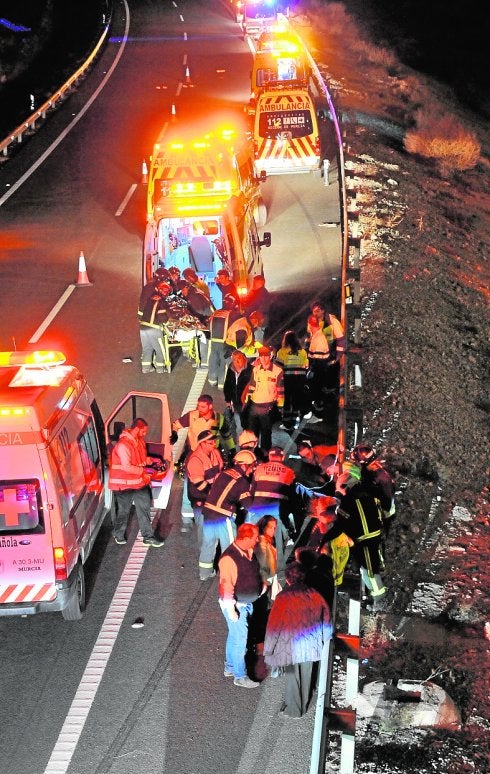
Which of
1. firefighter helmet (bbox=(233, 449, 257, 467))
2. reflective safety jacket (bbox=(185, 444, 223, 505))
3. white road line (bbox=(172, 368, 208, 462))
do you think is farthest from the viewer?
white road line (bbox=(172, 368, 208, 462))

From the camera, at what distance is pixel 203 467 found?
10641 millimetres

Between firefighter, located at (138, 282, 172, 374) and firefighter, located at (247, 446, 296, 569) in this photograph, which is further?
firefighter, located at (138, 282, 172, 374)

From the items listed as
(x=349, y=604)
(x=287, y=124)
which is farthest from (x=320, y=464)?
(x=287, y=124)

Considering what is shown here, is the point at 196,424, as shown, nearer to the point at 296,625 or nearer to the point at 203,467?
the point at 203,467

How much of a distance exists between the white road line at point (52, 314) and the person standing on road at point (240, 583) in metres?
9.16

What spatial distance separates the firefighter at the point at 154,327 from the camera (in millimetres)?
15367

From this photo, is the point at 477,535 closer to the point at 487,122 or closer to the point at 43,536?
the point at 43,536

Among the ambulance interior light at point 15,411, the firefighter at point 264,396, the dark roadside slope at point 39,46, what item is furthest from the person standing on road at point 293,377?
the dark roadside slope at point 39,46

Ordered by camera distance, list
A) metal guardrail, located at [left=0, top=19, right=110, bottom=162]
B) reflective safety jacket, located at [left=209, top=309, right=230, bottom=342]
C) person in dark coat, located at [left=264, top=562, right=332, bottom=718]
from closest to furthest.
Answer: person in dark coat, located at [left=264, top=562, right=332, bottom=718] < reflective safety jacket, located at [left=209, top=309, right=230, bottom=342] < metal guardrail, located at [left=0, top=19, right=110, bottom=162]

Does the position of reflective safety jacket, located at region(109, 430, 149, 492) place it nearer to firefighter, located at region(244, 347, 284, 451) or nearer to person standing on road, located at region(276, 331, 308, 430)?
firefighter, located at region(244, 347, 284, 451)

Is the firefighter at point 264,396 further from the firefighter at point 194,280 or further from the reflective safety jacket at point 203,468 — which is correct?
the firefighter at point 194,280

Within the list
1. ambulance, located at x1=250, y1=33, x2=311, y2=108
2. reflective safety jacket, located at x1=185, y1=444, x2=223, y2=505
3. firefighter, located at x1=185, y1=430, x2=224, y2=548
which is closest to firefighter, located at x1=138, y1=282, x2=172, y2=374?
firefighter, located at x1=185, y1=430, x2=224, y2=548

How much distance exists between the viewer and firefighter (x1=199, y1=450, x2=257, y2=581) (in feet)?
32.8

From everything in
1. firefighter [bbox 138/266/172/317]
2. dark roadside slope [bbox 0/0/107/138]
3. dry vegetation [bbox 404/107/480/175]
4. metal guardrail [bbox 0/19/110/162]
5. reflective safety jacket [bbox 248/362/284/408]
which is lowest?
dark roadside slope [bbox 0/0/107/138]
